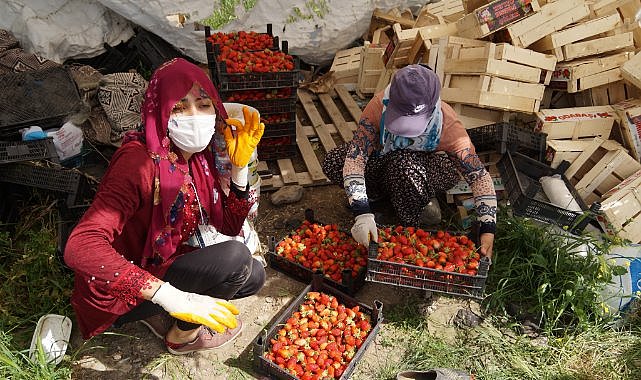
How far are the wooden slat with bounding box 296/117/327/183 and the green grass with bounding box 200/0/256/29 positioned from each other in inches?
51.2

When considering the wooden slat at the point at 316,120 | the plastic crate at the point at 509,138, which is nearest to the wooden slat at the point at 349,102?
the wooden slat at the point at 316,120

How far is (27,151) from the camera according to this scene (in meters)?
3.30

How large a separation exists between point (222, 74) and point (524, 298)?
8.80 ft

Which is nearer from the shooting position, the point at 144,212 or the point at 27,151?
the point at 144,212

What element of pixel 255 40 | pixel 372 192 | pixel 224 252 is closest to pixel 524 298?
pixel 372 192

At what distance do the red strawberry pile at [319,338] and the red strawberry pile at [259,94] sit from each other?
181 cm

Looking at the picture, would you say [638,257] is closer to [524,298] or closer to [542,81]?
[524,298]

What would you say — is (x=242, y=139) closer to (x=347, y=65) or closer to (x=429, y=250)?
(x=429, y=250)

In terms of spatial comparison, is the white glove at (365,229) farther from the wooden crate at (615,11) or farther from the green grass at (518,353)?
the wooden crate at (615,11)

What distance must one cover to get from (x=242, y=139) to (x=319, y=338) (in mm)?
1225

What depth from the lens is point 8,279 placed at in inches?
131

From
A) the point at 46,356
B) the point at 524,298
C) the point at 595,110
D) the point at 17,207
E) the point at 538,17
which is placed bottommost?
the point at 524,298

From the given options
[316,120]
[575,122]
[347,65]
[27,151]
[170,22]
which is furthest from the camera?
[347,65]

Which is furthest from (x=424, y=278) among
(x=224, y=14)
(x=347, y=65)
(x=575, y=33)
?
(x=224, y=14)
